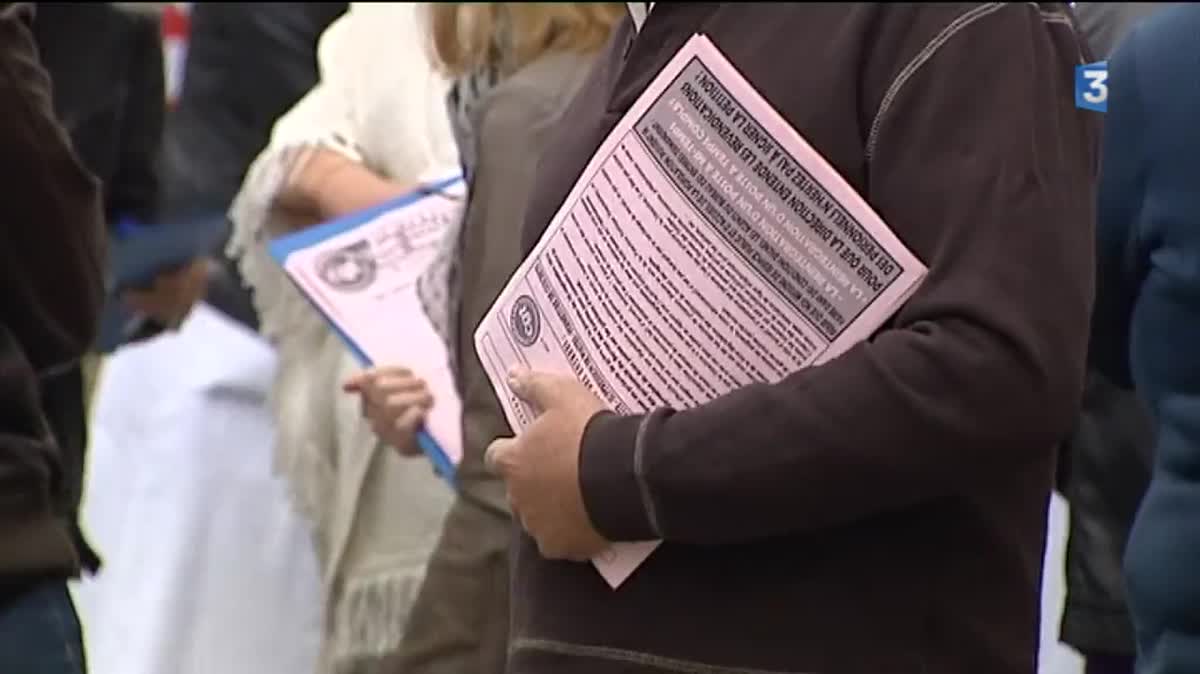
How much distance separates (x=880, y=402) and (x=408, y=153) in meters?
→ 0.56

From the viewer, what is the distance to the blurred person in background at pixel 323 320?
0.85m

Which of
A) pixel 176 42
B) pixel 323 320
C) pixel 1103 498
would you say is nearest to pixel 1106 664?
pixel 1103 498

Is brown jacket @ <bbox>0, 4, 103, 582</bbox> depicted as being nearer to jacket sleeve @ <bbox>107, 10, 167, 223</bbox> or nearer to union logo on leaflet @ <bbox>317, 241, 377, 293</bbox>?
union logo on leaflet @ <bbox>317, 241, 377, 293</bbox>

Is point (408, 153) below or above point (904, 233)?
below

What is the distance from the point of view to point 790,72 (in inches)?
19.4

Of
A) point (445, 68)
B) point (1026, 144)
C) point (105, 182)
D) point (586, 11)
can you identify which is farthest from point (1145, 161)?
point (105, 182)

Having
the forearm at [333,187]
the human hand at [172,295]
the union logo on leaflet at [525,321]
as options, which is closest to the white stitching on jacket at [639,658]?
the union logo on leaflet at [525,321]

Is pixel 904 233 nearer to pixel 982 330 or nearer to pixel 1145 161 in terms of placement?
pixel 982 330

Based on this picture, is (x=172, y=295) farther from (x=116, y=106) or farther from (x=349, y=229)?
(x=349, y=229)

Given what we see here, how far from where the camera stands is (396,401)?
0.81 meters

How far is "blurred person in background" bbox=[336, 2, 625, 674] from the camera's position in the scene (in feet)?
2.21

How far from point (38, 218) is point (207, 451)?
12.9 inches

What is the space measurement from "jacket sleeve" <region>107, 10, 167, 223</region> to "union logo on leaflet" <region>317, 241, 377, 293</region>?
8.6 inches

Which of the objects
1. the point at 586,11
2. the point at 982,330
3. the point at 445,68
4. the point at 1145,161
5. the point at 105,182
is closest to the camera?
the point at 982,330
